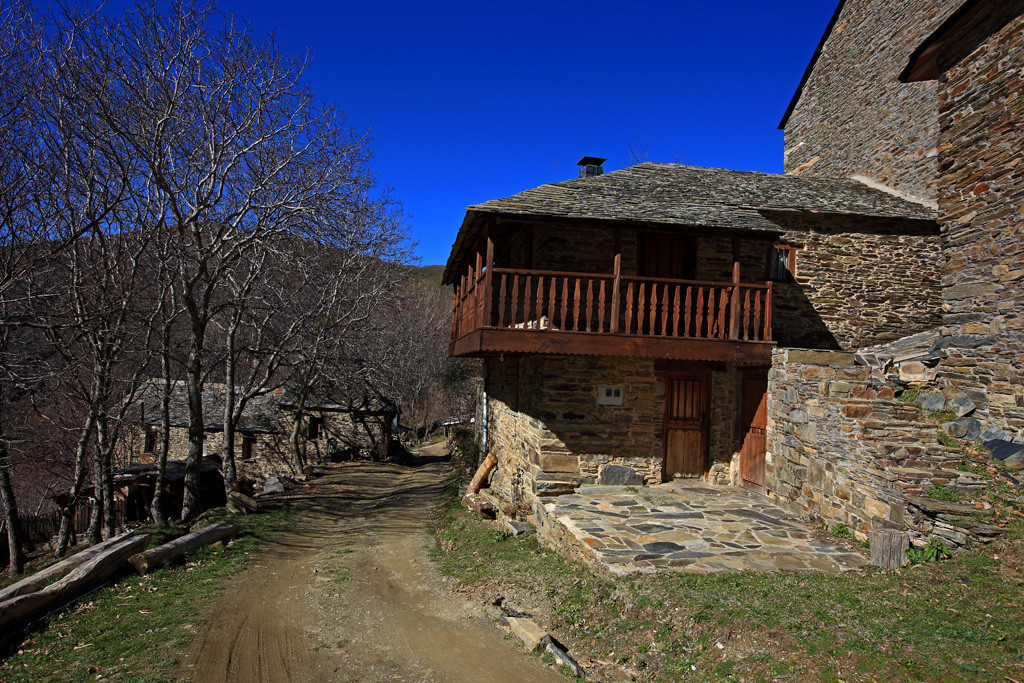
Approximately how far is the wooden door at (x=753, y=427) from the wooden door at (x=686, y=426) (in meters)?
0.67

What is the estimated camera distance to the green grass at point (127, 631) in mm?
5523

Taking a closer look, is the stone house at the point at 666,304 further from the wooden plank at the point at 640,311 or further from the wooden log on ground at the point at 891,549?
the wooden log on ground at the point at 891,549

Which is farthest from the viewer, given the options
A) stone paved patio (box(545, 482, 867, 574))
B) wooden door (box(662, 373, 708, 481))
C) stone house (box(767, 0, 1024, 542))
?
wooden door (box(662, 373, 708, 481))

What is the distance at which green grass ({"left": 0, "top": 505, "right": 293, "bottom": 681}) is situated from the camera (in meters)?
5.52

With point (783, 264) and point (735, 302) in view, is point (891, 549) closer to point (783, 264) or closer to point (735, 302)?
point (735, 302)

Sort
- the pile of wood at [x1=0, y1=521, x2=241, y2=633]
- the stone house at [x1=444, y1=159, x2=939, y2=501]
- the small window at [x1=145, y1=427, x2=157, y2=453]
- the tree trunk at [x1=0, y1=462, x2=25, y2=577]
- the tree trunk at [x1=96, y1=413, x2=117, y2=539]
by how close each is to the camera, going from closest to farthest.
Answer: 1. the pile of wood at [x1=0, y1=521, x2=241, y2=633]
2. the stone house at [x1=444, y1=159, x2=939, y2=501]
3. the tree trunk at [x1=0, y1=462, x2=25, y2=577]
4. the tree trunk at [x1=96, y1=413, x2=117, y2=539]
5. the small window at [x1=145, y1=427, x2=157, y2=453]

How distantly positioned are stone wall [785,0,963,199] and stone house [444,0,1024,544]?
0.14m

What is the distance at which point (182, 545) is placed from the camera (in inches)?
368

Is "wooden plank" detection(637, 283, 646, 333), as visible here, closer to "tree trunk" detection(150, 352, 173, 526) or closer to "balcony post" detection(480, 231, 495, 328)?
"balcony post" detection(480, 231, 495, 328)

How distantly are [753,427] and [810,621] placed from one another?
548 centimetres

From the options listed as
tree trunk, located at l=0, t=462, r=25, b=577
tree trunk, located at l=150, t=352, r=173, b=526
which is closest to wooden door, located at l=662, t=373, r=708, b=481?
tree trunk, located at l=150, t=352, r=173, b=526

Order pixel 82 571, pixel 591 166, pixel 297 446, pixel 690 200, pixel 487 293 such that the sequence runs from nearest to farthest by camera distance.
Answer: pixel 82 571, pixel 487 293, pixel 690 200, pixel 591 166, pixel 297 446

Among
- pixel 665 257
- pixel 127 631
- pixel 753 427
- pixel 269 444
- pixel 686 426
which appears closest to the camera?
pixel 127 631

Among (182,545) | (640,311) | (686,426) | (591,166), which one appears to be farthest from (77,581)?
(591,166)
